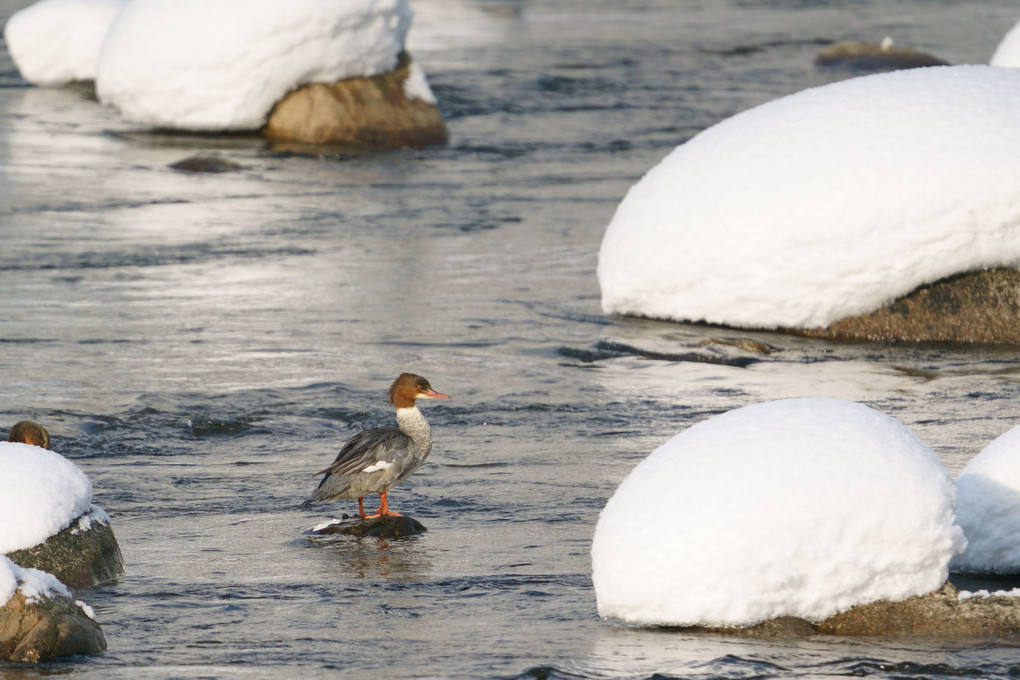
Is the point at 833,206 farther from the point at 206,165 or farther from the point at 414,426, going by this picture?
the point at 206,165

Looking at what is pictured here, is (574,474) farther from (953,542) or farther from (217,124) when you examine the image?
(217,124)

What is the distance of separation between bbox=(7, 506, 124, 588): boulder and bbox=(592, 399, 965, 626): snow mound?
78.9 inches

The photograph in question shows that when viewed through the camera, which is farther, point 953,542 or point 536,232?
point 536,232

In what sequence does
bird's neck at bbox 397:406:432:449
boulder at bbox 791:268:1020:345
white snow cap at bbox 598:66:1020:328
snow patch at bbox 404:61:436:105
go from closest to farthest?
bird's neck at bbox 397:406:432:449
white snow cap at bbox 598:66:1020:328
boulder at bbox 791:268:1020:345
snow patch at bbox 404:61:436:105

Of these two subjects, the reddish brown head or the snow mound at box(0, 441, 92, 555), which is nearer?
the snow mound at box(0, 441, 92, 555)

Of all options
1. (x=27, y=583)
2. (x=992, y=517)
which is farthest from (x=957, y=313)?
(x=27, y=583)

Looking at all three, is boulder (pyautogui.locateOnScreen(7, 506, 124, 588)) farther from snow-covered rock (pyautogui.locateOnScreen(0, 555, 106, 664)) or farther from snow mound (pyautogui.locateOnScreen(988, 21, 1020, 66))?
snow mound (pyautogui.locateOnScreen(988, 21, 1020, 66))

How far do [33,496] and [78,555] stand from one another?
0.30 meters

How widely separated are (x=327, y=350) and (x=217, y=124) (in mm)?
9030

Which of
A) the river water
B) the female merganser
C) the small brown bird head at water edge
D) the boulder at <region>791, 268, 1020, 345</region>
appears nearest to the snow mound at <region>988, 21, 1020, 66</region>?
the river water

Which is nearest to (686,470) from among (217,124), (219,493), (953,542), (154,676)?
(953,542)

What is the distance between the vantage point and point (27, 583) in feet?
18.8

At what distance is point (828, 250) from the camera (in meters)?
10.9

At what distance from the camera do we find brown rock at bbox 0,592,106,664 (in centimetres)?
565
